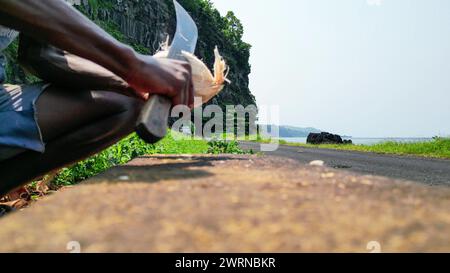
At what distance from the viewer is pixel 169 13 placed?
Result: 5388 cm

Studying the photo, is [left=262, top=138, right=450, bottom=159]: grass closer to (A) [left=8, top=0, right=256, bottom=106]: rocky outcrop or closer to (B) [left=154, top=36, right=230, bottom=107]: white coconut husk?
(B) [left=154, top=36, right=230, bottom=107]: white coconut husk

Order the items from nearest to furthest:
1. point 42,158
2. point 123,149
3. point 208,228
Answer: point 208,228
point 42,158
point 123,149

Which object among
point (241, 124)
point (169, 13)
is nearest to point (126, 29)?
point (169, 13)

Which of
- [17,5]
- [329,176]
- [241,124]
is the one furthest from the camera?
[241,124]

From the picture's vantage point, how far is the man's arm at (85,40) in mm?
1680

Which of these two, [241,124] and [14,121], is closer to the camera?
[14,121]

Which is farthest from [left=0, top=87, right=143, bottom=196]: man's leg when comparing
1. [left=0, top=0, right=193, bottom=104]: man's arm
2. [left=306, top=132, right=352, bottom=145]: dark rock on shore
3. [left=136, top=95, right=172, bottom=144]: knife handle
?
[left=306, top=132, right=352, bottom=145]: dark rock on shore

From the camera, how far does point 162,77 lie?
1.79m

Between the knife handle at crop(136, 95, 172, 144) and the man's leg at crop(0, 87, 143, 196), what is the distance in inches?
13.8

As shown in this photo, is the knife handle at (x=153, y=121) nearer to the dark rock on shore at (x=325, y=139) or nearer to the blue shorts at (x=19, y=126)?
the blue shorts at (x=19, y=126)

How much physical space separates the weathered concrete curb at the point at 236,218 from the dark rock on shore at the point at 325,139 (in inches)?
951

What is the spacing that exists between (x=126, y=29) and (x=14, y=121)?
45.7 meters

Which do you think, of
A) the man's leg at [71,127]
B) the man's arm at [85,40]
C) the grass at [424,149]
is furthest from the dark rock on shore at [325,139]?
the man's arm at [85,40]
